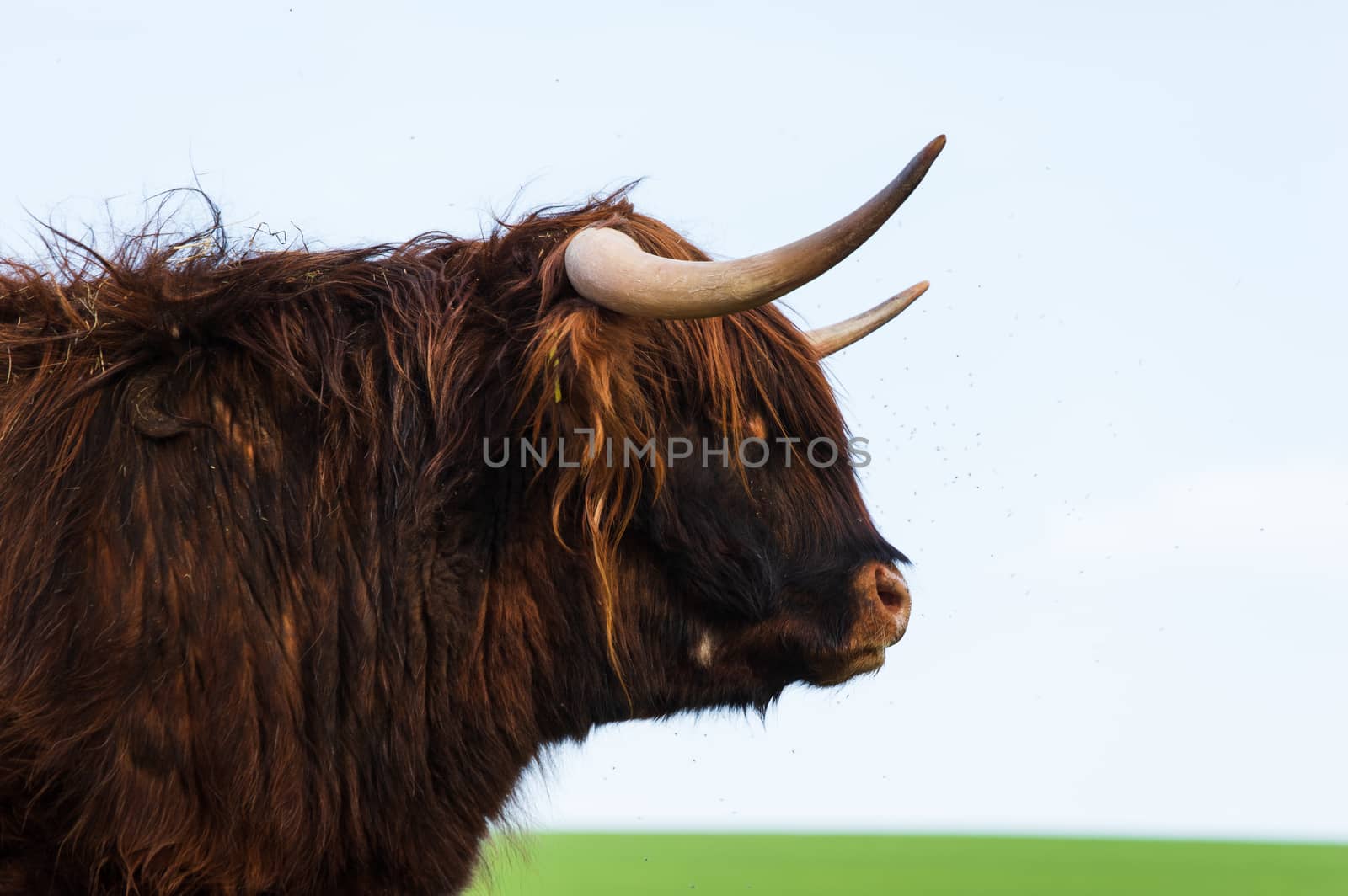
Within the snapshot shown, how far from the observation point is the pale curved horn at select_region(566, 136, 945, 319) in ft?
11.3

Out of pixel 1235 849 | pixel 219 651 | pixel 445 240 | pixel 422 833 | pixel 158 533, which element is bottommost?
pixel 1235 849

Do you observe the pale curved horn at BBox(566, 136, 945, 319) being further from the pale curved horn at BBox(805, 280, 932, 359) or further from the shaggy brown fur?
the pale curved horn at BBox(805, 280, 932, 359)

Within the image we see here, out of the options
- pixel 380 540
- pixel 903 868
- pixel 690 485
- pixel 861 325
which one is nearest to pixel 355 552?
pixel 380 540

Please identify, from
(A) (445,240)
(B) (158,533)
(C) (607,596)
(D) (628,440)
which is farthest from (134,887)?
(A) (445,240)

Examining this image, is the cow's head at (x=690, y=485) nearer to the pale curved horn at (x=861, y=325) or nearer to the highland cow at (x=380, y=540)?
the highland cow at (x=380, y=540)

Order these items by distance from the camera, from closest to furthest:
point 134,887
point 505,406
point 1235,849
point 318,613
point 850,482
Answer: point 134,887, point 318,613, point 505,406, point 850,482, point 1235,849

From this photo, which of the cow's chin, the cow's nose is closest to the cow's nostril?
the cow's nose

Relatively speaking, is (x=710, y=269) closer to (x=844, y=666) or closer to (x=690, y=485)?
(x=690, y=485)

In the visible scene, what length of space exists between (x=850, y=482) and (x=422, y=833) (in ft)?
5.39

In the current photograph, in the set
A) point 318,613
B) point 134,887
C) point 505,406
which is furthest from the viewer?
point 505,406

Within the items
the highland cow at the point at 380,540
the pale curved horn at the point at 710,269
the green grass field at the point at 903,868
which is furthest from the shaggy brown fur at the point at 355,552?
the green grass field at the point at 903,868

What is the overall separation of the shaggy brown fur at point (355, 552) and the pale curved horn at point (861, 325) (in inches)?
24.9

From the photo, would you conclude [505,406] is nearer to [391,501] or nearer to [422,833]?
[391,501]

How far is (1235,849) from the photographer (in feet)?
92.6
